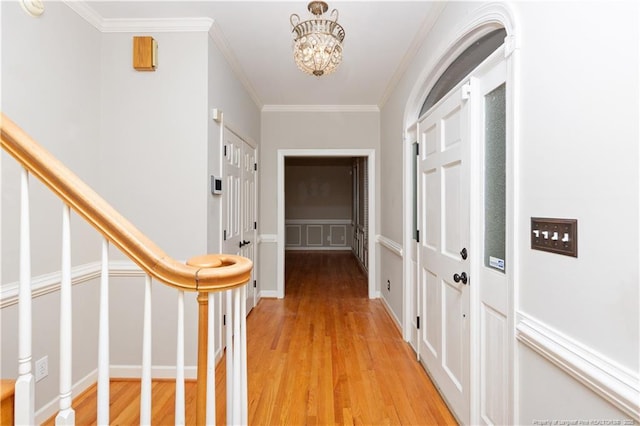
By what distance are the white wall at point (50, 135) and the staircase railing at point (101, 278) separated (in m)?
1.11

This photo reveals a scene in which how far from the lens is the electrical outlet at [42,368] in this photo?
177 cm

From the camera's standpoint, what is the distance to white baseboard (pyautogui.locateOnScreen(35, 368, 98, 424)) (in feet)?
5.90

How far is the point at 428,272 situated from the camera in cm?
240

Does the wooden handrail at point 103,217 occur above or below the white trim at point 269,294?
above

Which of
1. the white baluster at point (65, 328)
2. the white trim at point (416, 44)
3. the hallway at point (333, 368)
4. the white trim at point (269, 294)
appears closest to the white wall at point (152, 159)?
the hallway at point (333, 368)

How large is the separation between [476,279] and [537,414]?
0.64m

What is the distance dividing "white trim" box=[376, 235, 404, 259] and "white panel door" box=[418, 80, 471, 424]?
528 mm

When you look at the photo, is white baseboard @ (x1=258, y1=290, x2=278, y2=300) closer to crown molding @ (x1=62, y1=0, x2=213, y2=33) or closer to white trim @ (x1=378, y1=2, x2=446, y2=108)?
white trim @ (x1=378, y1=2, x2=446, y2=108)

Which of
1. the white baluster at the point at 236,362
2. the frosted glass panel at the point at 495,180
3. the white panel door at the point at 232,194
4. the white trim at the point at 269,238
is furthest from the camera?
the white trim at the point at 269,238

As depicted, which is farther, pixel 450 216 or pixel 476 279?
pixel 450 216

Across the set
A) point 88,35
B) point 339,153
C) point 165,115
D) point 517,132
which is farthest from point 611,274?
point 339,153

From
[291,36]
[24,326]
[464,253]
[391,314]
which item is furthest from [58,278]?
[391,314]

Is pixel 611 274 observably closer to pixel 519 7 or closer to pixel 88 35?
pixel 519 7

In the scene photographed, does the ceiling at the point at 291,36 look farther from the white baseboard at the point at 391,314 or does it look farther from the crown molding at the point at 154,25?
the white baseboard at the point at 391,314
